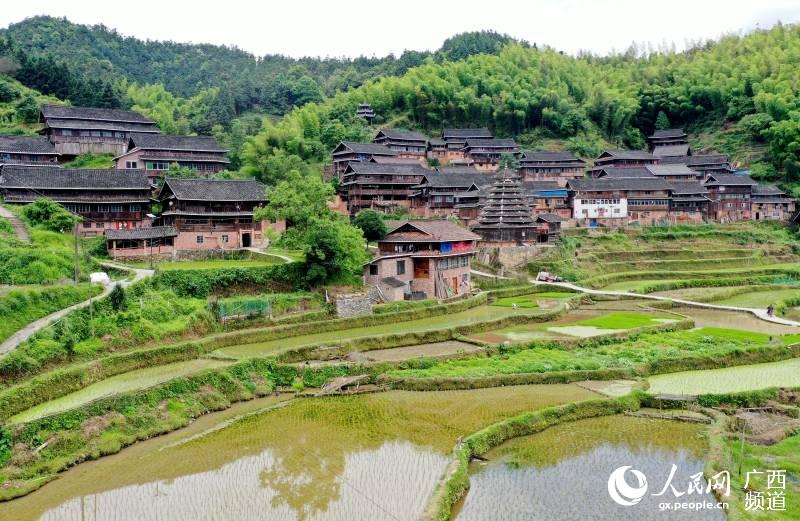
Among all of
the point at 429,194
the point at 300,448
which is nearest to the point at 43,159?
the point at 429,194

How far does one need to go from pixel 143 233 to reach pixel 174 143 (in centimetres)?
1611

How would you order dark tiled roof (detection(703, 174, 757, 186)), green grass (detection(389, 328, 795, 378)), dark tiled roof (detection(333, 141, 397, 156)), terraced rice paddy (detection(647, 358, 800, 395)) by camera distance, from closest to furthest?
terraced rice paddy (detection(647, 358, 800, 395)), green grass (detection(389, 328, 795, 378)), dark tiled roof (detection(703, 174, 757, 186)), dark tiled roof (detection(333, 141, 397, 156))

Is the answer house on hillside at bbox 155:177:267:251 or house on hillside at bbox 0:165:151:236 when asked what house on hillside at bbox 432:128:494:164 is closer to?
house on hillside at bbox 155:177:267:251

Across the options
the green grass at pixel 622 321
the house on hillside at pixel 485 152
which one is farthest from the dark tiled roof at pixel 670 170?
the green grass at pixel 622 321

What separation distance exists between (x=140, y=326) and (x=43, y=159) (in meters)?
29.9

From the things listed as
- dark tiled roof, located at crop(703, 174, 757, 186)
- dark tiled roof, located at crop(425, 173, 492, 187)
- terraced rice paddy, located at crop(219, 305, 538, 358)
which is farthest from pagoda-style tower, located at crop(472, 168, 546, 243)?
dark tiled roof, located at crop(703, 174, 757, 186)

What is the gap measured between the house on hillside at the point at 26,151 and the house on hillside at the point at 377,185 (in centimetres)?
2226

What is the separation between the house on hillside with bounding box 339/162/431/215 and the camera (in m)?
55.8

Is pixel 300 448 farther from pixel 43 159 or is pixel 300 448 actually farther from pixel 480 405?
pixel 43 159

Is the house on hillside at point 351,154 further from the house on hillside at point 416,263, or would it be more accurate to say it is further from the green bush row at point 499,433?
the green bush row at point 499,433

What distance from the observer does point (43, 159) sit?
47219mm

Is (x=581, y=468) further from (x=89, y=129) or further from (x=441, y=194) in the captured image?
(x=89, y=129)

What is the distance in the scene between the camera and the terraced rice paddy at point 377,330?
24.7 metres

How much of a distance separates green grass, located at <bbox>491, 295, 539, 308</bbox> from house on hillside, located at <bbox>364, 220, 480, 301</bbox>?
8.11 ft
